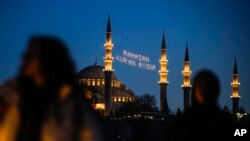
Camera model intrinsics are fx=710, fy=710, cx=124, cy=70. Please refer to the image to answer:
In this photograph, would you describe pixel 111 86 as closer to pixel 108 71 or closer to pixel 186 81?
pixel 186 81

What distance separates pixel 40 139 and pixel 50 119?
10 cm

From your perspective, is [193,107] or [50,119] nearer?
[50,119]

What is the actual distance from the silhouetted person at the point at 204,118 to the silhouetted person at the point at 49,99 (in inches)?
31.8

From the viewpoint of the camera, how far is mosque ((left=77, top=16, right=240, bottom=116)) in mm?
64625

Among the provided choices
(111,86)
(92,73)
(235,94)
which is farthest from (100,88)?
(235,94)

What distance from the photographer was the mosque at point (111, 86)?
64.6 metres

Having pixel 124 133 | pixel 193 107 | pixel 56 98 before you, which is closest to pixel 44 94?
pixel 56 98

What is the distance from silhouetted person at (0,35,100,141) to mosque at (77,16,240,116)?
5590 cm

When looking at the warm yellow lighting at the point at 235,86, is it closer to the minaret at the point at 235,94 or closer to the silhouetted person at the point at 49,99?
the minaret at the point at 235,94

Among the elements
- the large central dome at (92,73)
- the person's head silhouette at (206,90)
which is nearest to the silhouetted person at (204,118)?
the person's head silhouette at (206,90)

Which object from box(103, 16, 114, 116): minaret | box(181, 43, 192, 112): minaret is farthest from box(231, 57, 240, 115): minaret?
box(103, 16, 114, 116): minaret

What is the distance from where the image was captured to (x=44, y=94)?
118 inches

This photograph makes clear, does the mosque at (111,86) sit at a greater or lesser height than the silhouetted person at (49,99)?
greater

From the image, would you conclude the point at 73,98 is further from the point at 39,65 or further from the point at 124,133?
the point at 124,133
